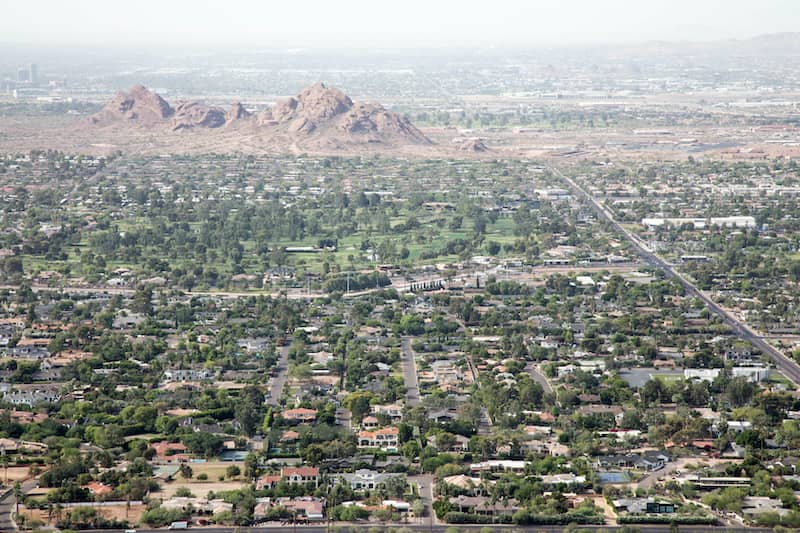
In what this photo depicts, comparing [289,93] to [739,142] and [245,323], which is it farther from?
[245,323]

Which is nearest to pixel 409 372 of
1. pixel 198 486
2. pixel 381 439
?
pixel 381 439

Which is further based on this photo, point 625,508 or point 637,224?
point 637,224

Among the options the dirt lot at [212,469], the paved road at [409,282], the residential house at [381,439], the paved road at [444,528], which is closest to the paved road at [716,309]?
the paved road at [409,282]

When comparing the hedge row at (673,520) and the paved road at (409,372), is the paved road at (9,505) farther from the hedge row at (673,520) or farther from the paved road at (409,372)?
the hedge row at (673,520)

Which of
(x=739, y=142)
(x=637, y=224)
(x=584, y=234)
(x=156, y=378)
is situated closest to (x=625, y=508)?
(x=156, y=378)

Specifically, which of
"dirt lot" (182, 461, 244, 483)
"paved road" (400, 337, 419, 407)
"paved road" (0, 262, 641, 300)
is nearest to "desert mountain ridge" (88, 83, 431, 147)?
"paved road" (0, 262, 641, 300)
